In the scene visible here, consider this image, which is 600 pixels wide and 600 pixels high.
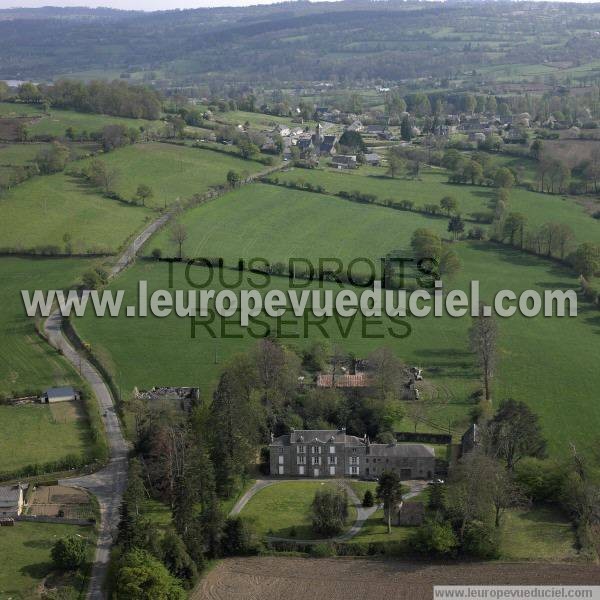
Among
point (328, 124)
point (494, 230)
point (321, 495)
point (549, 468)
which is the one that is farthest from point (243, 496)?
point (328, 124)

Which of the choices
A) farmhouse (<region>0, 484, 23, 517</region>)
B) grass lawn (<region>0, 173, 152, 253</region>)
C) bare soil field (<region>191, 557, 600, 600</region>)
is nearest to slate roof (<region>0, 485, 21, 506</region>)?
farmhouse (<region>0, 484, 23, 517</region>)

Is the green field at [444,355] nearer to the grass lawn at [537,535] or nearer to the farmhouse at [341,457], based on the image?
the farmhouse at [341,457]

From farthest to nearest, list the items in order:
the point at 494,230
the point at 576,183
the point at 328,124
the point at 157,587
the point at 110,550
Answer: the point at 328,124
the point at 576,183
the point at 494,230
the point at 110,550
the point at 157,587

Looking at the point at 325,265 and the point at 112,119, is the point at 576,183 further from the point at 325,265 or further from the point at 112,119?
the point at 112,119

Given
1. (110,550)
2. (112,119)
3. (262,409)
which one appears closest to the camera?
(110,550)

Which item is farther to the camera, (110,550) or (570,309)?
(570,309)

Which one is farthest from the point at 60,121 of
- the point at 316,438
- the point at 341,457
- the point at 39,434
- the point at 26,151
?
the point at 341,457
